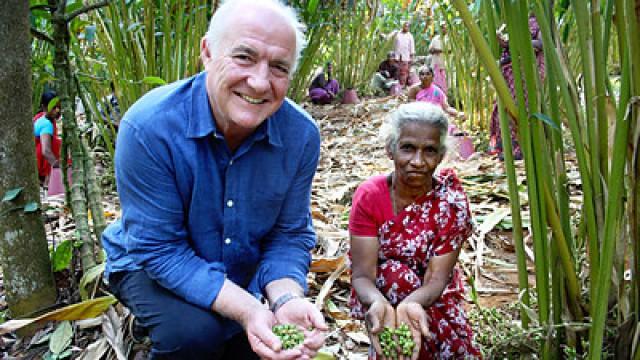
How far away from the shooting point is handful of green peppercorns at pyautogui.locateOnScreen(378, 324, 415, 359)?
1167mm

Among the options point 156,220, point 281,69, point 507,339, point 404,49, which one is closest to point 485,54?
point 281,69

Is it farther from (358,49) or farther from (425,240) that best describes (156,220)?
(358,49)

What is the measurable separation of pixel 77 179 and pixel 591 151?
1.33 meters

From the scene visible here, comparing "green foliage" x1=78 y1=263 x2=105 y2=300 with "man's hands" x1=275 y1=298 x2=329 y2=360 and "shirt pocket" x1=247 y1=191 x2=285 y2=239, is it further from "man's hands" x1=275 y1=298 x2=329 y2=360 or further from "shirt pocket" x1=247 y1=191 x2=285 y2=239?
"man's hands" x1=275 y1=298 x2=329 y2=360

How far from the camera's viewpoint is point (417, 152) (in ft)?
4.36

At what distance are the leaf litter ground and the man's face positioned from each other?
0.68 meters

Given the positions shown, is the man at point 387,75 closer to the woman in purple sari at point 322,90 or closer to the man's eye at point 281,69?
the woman in purple sari at point 322,90

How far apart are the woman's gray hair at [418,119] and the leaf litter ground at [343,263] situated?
311 millimetres

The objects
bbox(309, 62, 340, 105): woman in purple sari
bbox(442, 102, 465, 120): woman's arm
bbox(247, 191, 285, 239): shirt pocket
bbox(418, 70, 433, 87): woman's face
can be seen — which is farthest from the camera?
bbox(309, 62, 340, 105): woman in purple sari

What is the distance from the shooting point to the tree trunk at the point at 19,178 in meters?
1.36

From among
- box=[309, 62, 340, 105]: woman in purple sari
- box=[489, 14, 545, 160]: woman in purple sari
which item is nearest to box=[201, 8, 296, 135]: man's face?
box=[489, 14, 545, 160]: woman in purple sari

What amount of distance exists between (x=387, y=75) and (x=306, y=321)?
8.15m

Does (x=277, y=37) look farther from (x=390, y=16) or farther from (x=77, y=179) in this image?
(x=390, y=16)

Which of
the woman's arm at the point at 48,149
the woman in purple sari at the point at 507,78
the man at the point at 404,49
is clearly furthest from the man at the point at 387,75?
the woman's arm at the point at 48,149
